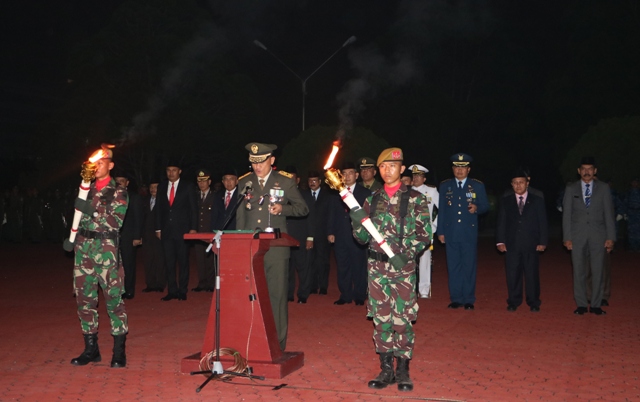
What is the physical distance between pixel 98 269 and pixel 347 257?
5935 mm

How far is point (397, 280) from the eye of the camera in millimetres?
7594

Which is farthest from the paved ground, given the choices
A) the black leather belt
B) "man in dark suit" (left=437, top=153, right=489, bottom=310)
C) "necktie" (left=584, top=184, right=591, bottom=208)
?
"necktie" (left=584, top=184, right=591, bottom=208)

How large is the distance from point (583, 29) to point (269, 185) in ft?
147

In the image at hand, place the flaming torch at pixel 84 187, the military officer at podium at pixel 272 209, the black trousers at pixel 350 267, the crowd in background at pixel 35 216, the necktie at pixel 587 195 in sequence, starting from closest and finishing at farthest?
the flaming torch at pixel 84 187 < the military officer at podium at pixel 272 209 < the necktie at pixel 587 195 < the black trousers at pixel 350 267 < the crowd in background at pixel 35 216

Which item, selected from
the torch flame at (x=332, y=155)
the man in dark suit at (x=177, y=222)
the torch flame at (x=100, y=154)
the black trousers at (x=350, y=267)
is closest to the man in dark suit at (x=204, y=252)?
the man in dark suit at (x=177, y=222)

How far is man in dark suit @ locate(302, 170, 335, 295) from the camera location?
1438cm

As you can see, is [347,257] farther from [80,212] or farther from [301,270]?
[80,212]

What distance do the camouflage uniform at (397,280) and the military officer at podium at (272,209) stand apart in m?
1.31

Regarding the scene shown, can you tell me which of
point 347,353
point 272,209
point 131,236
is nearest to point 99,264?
point 272,209

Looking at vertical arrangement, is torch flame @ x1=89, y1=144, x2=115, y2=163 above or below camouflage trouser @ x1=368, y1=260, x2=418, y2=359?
above

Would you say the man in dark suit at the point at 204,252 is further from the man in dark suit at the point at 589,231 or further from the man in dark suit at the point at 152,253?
the man in dark suit at the point at 589,231

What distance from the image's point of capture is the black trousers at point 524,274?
12820 mm

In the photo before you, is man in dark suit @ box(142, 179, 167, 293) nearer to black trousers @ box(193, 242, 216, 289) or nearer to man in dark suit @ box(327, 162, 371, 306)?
black trousers @ box(193, 242, 216, 289)

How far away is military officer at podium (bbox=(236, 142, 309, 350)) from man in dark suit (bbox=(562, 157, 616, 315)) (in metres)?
5.55
